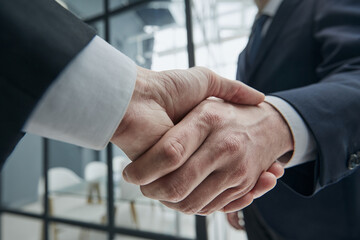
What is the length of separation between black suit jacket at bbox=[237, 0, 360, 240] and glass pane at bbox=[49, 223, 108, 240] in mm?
1282

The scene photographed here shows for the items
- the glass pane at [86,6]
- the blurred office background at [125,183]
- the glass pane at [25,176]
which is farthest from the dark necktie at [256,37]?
the glass pane at [25,176]

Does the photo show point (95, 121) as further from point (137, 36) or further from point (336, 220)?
point (137, 36)

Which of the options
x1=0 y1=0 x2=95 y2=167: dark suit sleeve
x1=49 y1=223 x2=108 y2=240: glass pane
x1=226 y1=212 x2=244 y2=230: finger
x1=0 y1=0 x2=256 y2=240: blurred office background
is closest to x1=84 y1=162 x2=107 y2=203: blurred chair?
x1=0 y1=0 x2=256 y2=240: blurred office background

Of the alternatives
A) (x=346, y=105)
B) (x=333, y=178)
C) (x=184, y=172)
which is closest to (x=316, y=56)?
(x=346, y=105)

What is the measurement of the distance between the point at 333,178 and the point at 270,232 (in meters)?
0.27

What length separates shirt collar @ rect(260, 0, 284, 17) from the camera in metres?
0.62

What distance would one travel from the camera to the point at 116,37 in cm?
141

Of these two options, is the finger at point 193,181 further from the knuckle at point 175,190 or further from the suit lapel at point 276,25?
the suit lapel at point 276,25

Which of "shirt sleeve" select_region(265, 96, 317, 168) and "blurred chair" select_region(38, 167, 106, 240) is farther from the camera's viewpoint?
"blurred chair" select_region(38, 167, 106, 240)

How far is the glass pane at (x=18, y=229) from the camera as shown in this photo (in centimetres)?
187

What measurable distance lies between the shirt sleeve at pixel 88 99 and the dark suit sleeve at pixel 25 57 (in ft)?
0.05

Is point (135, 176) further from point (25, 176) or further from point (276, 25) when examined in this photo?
point (25, 176)

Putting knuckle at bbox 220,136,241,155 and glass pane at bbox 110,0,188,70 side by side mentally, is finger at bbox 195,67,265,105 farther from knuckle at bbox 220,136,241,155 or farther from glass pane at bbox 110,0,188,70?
glass pane at bbox 110,0,188,70

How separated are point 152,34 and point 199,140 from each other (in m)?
1.16
